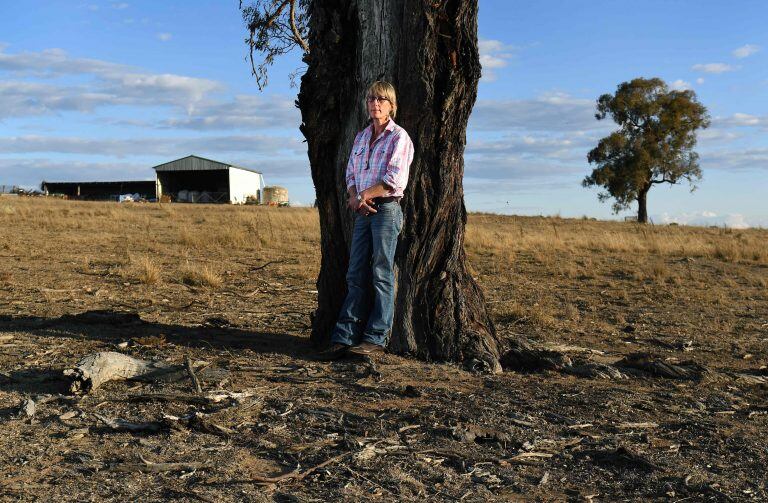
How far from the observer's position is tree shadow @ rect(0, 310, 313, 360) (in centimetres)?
581

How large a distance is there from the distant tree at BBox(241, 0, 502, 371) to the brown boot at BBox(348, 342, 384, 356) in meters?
0.27

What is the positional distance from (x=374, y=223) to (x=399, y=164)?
1.51ft

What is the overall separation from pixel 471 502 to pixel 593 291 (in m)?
7.95

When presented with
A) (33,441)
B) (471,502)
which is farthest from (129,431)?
(471,502)

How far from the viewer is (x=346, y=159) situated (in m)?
5.71

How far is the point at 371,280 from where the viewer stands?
5.52 m

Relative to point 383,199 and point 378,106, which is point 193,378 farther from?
point 378,106

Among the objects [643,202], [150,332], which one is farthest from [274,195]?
[150,332]

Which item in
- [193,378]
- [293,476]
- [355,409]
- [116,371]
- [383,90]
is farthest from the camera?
[383,90]

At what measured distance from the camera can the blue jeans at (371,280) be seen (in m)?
5.26

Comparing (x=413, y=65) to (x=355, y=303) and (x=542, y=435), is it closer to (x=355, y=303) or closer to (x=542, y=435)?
(x=355, y=303)

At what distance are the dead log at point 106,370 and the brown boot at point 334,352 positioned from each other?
41.8 inches

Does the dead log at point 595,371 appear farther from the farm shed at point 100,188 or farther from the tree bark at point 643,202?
the farm shed at point 100,188

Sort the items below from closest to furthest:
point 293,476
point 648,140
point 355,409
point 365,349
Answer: point 293,476, point 355,409, point 365,349, point 648,140
